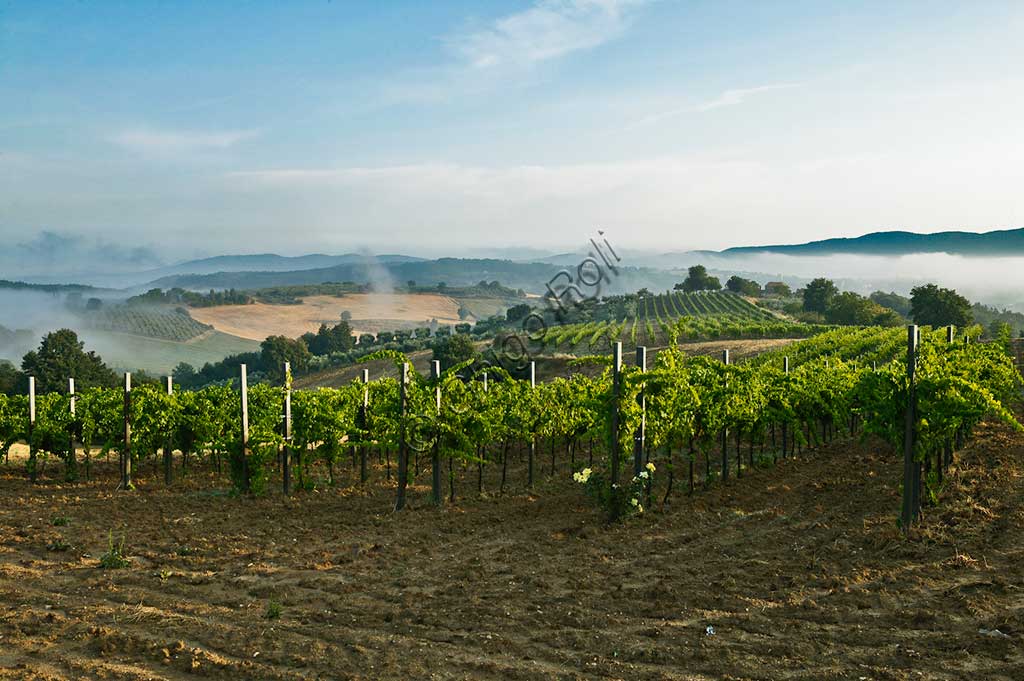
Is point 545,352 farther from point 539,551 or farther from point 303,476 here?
point 539,551

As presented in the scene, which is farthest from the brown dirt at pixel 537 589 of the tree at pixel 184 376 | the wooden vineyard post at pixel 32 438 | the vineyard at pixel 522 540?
the tree at pixel 184 376

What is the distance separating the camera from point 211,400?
57.1ft

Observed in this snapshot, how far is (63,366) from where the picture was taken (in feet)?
166

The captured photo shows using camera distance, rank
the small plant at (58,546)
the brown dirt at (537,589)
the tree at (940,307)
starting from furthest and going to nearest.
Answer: the tree at (940,307)
the small plant at (58,546)
the brown dirt at (537,589)

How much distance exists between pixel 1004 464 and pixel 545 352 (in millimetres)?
41828

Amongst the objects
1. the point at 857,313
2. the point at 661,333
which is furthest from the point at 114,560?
the point at 857,313

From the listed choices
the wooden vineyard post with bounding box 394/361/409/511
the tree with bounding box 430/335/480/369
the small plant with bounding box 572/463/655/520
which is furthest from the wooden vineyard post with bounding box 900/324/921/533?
the tree with bounding box 430/335/480/369

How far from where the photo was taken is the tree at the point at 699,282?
12725 cm

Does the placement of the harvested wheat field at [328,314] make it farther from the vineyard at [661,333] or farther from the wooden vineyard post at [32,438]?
the wooden vineyard post at [32,438]

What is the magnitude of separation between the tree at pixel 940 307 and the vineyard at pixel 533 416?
5575cm

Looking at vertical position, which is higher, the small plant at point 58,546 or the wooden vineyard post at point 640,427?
the wooden vineyard post at point 640,427

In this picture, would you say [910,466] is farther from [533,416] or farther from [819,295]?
[819,295]

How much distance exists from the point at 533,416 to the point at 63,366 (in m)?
47.4

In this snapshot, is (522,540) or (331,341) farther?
(331,341)
